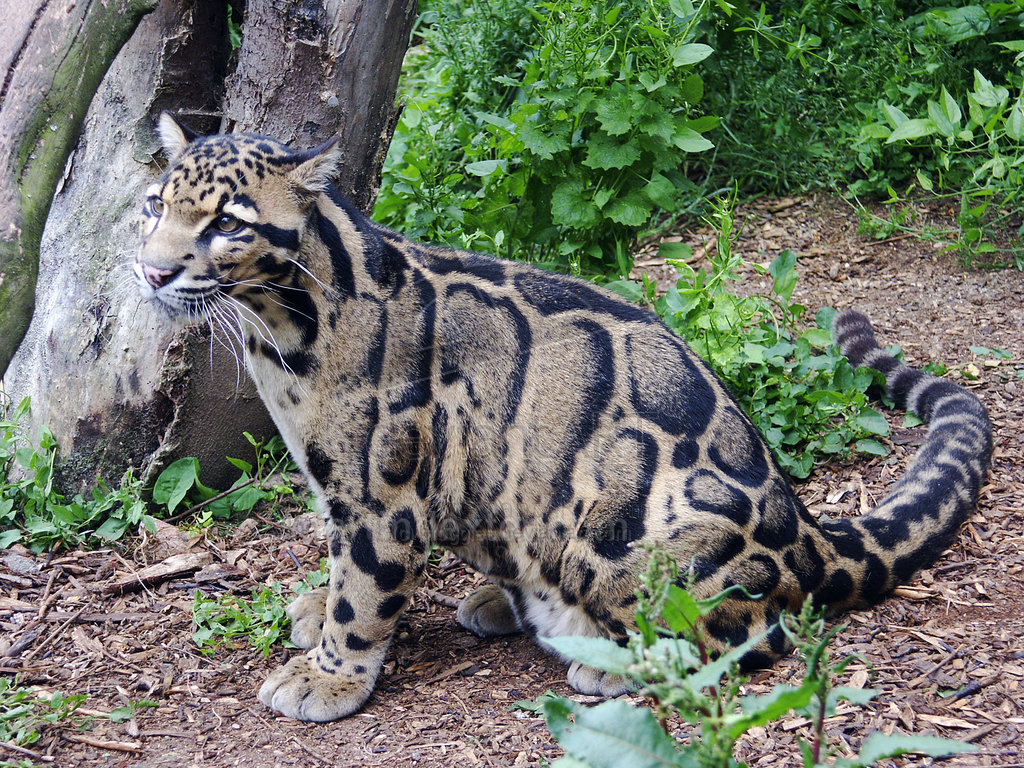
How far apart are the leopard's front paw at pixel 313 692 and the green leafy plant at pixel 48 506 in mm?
1413

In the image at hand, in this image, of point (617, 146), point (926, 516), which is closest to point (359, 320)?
point (617, 146)

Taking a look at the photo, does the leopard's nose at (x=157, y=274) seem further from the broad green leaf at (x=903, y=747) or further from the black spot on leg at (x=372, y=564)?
the broad green leaf at (x=903, y=747)

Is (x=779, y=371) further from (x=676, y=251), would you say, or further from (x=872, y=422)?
(x=676, y=251)

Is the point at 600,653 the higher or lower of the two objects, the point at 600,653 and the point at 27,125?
the lower

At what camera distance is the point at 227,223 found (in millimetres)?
4012

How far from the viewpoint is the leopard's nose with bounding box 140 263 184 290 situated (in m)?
3.88

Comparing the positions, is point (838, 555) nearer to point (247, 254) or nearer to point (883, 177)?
point (247, 254)

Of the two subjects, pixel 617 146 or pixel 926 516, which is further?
pixel 617 146

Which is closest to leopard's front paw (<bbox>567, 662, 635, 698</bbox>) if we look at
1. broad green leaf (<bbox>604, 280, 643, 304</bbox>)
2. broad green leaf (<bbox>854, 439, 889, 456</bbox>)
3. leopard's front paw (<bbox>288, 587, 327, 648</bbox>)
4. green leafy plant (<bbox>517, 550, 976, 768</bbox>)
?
leopard's front paw (<bbox>288, 587, 327, 648</bbox>)

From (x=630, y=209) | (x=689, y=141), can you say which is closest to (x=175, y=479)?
(x=630, y=209)

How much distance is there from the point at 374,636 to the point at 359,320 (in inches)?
54.7

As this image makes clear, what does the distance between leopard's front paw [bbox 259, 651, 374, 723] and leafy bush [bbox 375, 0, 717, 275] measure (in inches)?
110

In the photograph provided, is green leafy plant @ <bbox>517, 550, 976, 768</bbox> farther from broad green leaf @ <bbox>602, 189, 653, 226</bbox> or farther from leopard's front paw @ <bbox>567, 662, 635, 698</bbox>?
broad green leaf @ <bbox>602, 189, 653, 226</bbox>

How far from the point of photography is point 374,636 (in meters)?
4.38
